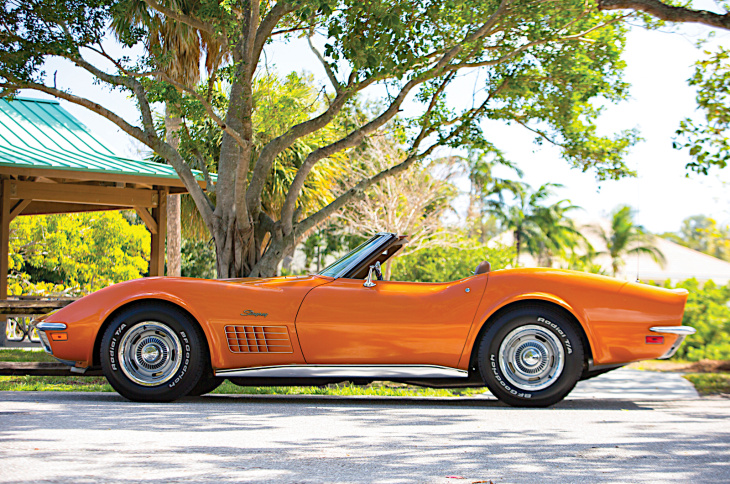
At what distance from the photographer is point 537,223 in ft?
140

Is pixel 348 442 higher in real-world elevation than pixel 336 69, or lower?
lower

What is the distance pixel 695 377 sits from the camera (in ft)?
30.8

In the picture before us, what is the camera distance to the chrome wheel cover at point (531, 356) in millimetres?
5234

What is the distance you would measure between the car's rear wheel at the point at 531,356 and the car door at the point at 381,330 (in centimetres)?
25

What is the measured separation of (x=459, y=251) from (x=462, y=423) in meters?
16.2

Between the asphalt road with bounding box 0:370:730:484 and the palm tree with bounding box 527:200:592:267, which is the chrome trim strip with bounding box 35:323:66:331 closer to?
the asphalt road with bounding box 0:370:730:484

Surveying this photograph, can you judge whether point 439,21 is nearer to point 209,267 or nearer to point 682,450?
point 682,450

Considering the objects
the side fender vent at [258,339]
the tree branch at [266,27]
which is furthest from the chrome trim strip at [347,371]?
the tree branch at [266,27]

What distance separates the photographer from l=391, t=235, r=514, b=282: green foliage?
19594 millimetres

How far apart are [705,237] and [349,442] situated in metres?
10.9

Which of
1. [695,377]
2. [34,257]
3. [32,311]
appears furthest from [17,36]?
[34,257]

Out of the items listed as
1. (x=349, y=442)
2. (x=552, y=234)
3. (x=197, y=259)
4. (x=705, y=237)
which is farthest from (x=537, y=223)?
(x=349, y=442)

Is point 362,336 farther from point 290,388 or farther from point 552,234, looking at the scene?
point 552,234

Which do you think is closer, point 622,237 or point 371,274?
point 371,274
